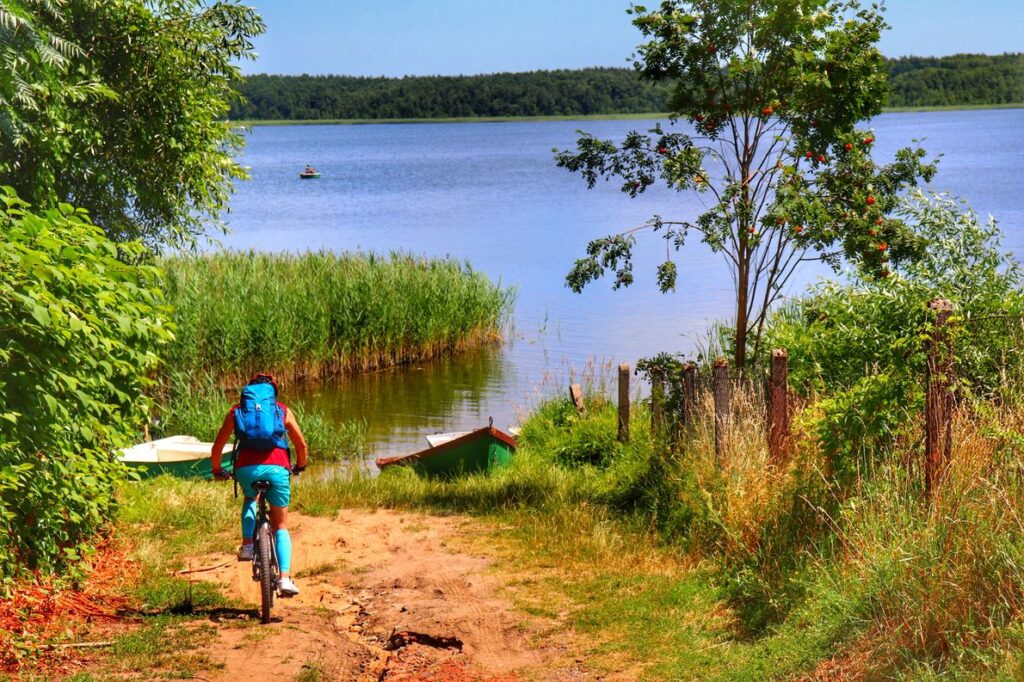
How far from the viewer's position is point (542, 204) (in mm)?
68000

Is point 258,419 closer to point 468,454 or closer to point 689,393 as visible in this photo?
point 689,393

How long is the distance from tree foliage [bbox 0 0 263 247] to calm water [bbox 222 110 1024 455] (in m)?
1.13

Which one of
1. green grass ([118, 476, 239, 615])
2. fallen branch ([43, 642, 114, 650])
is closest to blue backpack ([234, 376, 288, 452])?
green grass ([118, 476, 239, 615])

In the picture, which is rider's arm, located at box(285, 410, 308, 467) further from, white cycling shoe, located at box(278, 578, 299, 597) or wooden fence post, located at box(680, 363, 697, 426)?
wooden fence post, located at box(680, 363, 697, 426)

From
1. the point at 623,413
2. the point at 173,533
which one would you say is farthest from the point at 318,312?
the point at 173,533

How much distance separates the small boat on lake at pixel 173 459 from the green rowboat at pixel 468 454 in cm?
261

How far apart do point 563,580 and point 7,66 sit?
7268mm

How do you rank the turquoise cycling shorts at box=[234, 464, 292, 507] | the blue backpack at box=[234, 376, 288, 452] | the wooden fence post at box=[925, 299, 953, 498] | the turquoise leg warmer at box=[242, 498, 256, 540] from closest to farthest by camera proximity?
1. the wooden fence post at box=[925, 299, 953, 498]
2. the blue backpack at box=[234, 376, 288, 452]
3. the turquoise cycling shorts at box=[234, 464, 292, 507]
4. the turquoise leg warmer at box=[242, 498, 256, 540]

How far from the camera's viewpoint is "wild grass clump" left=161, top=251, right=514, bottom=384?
70.3 ft

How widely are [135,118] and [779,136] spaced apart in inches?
327

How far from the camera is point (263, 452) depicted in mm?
8570

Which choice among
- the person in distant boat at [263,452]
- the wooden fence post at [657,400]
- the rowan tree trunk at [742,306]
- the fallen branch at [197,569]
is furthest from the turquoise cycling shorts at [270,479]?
the rowan tree trunk at [742,306]

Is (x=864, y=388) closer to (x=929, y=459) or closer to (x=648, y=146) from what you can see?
(x=929, y=459)

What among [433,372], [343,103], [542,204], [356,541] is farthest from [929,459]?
[343,103]
